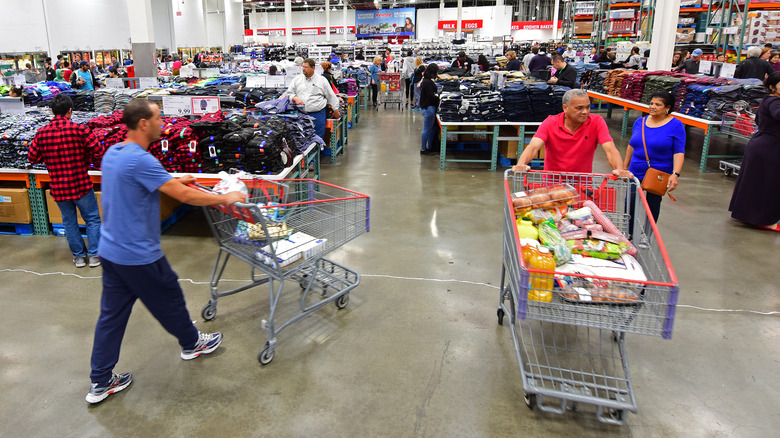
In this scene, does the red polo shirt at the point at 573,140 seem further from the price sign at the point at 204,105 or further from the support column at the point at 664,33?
the support column at the point at 664,33

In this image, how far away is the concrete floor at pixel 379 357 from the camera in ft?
9.00

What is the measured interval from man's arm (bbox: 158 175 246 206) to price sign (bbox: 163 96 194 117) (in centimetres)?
352

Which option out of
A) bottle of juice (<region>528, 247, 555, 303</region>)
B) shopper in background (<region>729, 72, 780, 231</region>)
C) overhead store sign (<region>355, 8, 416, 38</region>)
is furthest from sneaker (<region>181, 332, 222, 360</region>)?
overhead store sign (<region>355, 8, 416, 38</region>)

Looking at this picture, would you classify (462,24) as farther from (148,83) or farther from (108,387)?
(108,387)

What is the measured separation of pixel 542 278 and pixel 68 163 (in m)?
4.01

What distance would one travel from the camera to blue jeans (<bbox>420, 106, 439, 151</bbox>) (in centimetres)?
941

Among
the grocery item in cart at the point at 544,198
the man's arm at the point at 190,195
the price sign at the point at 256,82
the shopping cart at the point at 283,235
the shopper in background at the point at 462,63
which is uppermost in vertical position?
the shopper in background at the point at 462,63

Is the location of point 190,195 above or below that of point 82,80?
below

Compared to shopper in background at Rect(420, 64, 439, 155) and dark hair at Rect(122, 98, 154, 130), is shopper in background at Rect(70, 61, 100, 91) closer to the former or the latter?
shopper in background at Rect(420, 64, 439, 155)

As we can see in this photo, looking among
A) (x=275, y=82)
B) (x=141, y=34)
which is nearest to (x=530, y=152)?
(x=275, y=82)

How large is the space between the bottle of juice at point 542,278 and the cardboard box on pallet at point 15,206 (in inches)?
205

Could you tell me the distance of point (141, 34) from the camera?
11.2 metres

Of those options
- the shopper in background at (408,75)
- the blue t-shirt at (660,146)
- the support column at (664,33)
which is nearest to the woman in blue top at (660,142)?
the blue t-shirt at (660,146)

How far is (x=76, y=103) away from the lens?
8359mm
